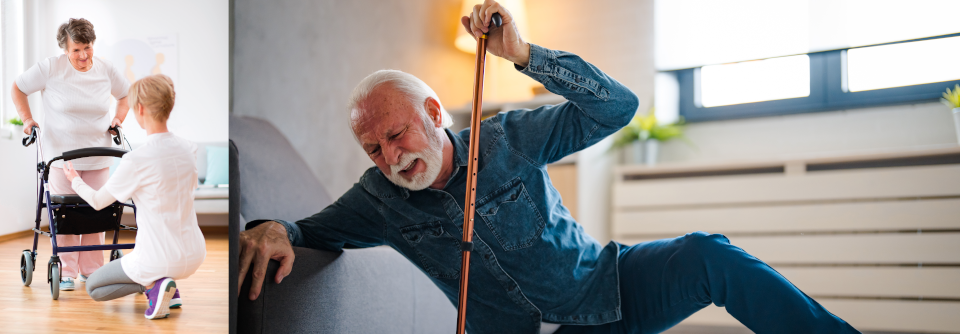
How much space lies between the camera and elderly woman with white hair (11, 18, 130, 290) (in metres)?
0.98

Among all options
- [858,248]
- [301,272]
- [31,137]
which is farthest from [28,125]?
[858,248]

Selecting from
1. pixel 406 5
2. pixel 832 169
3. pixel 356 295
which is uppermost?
pixel 406 5

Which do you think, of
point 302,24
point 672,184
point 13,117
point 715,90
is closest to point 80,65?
point 13,117

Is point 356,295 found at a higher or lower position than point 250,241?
lower

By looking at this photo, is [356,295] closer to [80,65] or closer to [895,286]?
[80,65]

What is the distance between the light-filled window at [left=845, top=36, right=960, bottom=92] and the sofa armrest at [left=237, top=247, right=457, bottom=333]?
155cm

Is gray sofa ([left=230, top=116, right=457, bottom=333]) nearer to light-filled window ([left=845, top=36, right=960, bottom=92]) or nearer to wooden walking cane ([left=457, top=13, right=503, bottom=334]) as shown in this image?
wooden walking cane ([left=457, top=13, right=503, bottom=334])

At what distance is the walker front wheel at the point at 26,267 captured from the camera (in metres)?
0.99

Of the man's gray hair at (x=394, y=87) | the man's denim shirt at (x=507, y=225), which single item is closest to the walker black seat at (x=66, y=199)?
the man's denim shirt at (x=507, y=225)

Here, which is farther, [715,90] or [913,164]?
[913,164]

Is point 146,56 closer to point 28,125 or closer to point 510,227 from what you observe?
point 28,125

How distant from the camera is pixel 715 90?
153cm

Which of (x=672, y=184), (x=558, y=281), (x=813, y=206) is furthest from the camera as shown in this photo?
(x=672, y=184)

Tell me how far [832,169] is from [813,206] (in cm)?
16
